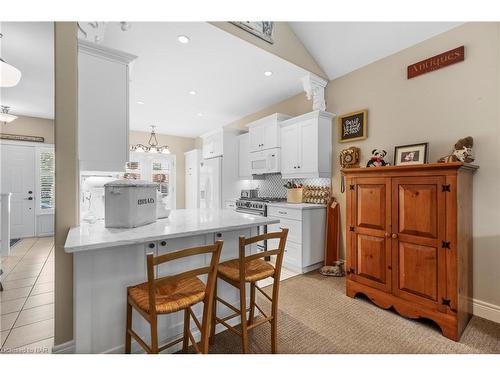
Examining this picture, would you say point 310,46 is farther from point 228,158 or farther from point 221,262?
point 221,262

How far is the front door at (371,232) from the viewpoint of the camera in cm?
240

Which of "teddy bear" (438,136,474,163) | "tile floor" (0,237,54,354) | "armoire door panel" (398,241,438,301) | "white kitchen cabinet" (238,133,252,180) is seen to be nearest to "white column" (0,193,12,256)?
"tile floor" (0,237,54,354)

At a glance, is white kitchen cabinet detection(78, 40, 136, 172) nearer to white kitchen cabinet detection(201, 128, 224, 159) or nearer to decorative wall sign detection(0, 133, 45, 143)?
white kitchen cabinet detection(201, 128, 224, 159)

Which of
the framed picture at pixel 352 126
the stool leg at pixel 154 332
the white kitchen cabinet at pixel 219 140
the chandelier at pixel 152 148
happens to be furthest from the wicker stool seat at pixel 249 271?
the chandelier at pixel 152 148

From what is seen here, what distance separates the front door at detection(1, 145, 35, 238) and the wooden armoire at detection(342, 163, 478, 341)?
718 cm

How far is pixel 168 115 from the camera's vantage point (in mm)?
5520

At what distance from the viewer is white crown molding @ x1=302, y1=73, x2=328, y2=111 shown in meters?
3.62

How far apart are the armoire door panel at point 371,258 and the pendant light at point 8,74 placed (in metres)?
3.88

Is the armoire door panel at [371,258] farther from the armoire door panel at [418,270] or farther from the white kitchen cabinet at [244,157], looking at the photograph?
the white kitchen cabinet at [244,157]

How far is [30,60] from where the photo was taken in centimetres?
336

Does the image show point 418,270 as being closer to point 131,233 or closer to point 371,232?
point 371,232

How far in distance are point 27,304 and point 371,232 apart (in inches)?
146

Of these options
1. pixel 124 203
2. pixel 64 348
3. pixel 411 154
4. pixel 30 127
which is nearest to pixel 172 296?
pixel 124 203
